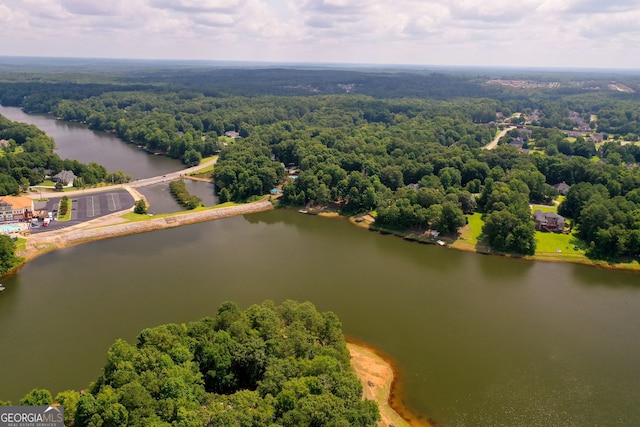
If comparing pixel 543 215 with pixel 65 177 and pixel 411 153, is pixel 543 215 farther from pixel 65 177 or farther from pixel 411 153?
pixel 65 177

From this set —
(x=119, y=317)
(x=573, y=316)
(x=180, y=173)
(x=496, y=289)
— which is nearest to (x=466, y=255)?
(x=496, y=289)

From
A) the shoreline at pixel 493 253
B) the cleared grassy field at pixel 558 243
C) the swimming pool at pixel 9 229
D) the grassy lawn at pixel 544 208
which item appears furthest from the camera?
the grassy lawn at pixel 544 208

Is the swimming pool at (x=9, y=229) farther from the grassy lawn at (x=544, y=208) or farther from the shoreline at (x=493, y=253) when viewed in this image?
the grassy lawn at (x=544, y=208)

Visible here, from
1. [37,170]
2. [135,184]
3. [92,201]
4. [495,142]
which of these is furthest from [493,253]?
[37,170]

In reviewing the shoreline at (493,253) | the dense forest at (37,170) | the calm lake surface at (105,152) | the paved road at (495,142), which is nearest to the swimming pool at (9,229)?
the dense forest at (37,170)

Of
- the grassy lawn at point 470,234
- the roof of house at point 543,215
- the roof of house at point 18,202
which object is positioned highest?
the roof of house at point 18,202

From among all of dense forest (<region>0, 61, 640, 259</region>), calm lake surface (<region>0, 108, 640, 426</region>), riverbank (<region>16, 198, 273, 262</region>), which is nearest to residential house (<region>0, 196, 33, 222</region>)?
riverbank (<region>16, 198, 273, 262</region>)

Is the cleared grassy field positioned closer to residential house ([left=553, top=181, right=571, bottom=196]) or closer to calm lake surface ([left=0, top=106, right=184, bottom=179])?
residential house ([left=553, top=181, right=571, bottom=196])
